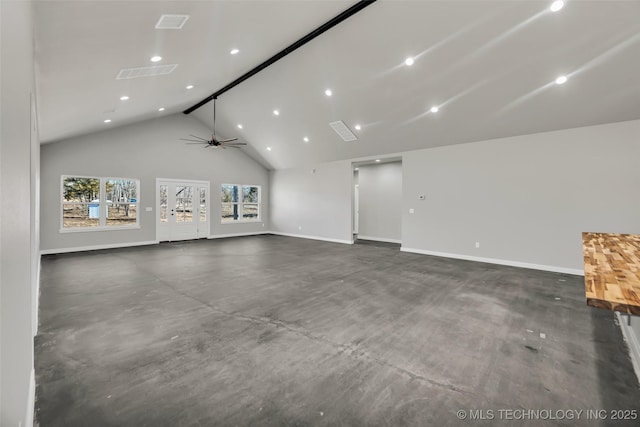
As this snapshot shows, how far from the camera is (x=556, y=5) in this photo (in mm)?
3410

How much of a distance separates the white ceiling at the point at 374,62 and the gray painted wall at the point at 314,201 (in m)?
2.62

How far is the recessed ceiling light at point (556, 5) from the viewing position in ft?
11.1

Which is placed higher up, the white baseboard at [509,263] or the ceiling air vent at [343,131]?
the ceiling air vent at [343,131]

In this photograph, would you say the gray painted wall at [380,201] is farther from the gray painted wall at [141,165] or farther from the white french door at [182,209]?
the white french door at [182,209]

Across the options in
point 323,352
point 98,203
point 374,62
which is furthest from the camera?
point 98,203

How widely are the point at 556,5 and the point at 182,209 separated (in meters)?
10.2

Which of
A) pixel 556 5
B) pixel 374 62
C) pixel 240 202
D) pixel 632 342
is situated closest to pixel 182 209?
pixel 240 202

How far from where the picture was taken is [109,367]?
2318mm

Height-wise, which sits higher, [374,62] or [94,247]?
[374,62]

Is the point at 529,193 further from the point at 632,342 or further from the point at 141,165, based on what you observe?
the point at 141,165

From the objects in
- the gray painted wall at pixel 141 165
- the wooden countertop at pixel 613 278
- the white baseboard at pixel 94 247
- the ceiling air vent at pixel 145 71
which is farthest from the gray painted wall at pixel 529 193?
the white baseboard at pixel 94 247

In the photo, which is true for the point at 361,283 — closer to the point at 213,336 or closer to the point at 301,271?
the point at 301,271

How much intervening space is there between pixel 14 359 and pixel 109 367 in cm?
151

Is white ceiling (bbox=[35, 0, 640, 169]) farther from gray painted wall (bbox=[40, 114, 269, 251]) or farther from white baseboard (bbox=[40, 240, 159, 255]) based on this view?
A: white baseboard (bbox=[40, 240, 159, 255])
